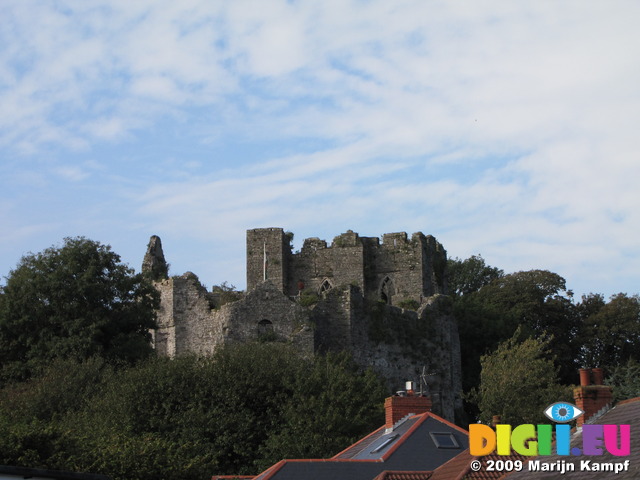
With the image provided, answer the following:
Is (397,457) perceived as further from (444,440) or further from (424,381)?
(424,381)

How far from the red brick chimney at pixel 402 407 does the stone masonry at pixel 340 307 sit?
14.2m

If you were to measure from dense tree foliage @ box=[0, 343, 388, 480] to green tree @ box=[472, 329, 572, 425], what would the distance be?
4.13 m

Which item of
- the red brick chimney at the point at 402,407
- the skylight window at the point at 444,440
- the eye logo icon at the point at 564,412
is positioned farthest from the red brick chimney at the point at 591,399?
the red brick chimney at the point at 402,407

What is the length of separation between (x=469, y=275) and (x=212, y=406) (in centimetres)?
3518

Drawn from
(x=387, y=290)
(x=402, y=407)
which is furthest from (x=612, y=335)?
(x=402, y=407)

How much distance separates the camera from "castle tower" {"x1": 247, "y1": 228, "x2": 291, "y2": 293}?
5419cm

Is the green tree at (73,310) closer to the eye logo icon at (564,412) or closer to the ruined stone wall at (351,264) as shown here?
the ruined stone wall at (351,264)

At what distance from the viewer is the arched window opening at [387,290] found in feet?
175

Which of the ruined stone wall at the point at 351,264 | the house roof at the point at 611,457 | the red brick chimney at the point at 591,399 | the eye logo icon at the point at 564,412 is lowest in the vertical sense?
the house roof at the point at 611,457

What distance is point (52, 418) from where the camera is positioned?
4175cm

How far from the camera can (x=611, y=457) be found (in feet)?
59.3

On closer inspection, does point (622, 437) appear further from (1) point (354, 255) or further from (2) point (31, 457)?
(1) point (354, 255)

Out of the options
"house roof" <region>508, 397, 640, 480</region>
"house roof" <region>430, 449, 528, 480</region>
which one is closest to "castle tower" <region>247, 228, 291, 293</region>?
"house roof" <region>430, 449, 528, 480</region>

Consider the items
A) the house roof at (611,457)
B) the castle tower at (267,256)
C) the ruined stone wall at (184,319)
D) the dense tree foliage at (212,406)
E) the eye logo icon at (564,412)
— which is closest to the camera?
the house roof at (611,457)
